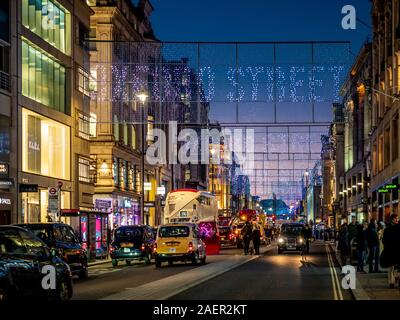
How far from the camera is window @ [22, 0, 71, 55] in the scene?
45531 mm

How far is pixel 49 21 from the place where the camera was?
160ft

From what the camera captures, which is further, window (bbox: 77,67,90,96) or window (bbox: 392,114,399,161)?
window (bbox: 392,114,399,161)

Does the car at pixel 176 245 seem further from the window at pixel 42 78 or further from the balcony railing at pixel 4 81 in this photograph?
the window at pixel 42 78

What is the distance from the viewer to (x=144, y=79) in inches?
2288

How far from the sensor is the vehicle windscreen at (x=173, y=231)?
119 ft

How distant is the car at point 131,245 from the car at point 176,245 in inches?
114

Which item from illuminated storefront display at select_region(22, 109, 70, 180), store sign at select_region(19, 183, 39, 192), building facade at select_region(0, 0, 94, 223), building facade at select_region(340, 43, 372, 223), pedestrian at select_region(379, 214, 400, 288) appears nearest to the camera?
pedestrian at select_region(379, 214, 400, 288)

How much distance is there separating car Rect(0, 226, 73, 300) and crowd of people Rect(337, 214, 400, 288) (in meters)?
7.22

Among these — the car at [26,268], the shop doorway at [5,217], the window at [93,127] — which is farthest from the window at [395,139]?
the car at [26,268]

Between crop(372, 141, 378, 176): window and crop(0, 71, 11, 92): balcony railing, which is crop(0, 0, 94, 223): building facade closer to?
crop(0, 71, 11, 92): balcony railing

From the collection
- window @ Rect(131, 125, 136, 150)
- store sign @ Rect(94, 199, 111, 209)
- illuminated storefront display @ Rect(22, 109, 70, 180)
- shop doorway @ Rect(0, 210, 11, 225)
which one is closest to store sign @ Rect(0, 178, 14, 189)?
shop doorway @ Rect(0, 210, 11, 225)

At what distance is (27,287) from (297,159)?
57.2 meters

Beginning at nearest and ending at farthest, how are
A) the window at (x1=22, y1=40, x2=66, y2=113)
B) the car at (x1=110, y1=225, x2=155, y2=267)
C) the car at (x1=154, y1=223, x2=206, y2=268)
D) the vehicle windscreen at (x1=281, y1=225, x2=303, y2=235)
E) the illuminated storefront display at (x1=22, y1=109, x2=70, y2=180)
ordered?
the car at (x1=154, y1=223, x2=206, y2=268) → the car at (x1=110, y1=225, x2=155, y2=267) → the window at (x1=22, y1=40, x2=66, y2=113) → the illuminated storefront display at (x1=22, y1=109, x2=70, y2=180) → the vehicle windscreen at (x1=281, y1=225, x2=303, y2=235)
